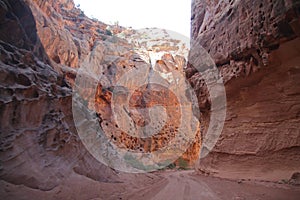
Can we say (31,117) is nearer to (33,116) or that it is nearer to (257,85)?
(33,116)

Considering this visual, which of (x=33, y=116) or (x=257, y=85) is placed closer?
(x=33, y=116)

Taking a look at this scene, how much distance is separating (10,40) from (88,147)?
4342 millimetres

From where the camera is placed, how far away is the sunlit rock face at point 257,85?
385 centimetres

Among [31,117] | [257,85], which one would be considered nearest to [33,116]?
[31,117]

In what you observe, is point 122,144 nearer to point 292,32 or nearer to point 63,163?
point 63,163

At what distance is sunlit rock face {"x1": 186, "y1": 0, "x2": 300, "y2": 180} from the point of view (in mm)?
3854

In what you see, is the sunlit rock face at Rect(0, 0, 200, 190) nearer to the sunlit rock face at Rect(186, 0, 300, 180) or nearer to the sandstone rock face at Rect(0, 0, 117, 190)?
the sandstone rock face at Rect(0, 0, 117, 190)

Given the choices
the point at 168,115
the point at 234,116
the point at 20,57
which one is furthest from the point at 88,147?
the point at 168,115

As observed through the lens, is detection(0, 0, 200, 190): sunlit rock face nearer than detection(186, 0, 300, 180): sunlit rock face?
Yes

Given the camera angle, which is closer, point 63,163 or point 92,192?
point 92,192

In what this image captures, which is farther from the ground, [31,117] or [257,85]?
[257,85]

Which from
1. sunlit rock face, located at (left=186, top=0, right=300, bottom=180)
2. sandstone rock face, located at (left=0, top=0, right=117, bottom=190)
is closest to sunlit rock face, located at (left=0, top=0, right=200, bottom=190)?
sandstone rock face, located at (left=0, top=0, right=117, bottom=190)

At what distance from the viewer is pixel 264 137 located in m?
4.71

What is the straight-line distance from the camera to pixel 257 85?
4875 mm
